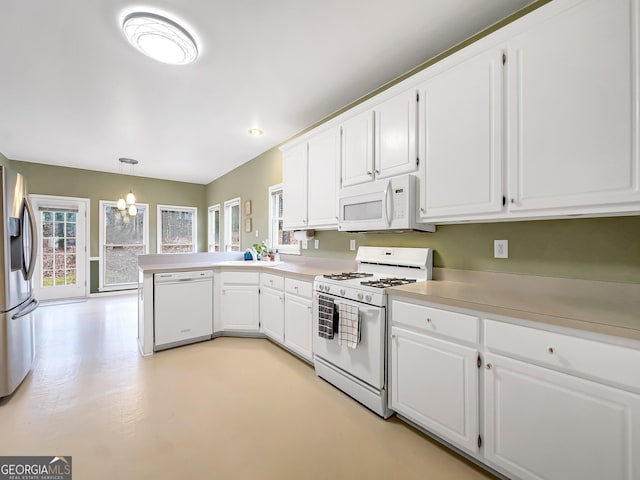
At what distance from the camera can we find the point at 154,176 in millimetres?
6418

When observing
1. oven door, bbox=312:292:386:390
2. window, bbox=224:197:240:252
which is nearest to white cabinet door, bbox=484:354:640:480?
oven door, bbox=312:292:386:390

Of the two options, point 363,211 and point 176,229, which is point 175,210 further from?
point 363,211

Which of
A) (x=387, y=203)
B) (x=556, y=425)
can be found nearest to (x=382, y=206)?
(x=387, y=203)

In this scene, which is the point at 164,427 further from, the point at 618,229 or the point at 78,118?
the point at 78,118

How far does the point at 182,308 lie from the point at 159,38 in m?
2.53

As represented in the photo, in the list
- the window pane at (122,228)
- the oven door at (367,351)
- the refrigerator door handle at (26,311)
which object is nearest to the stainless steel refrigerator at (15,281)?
the refrigerator door handle at (26,311)

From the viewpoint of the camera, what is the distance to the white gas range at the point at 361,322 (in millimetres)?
1903

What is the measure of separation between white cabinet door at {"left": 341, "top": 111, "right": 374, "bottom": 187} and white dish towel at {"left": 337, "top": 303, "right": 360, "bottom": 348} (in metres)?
1.12

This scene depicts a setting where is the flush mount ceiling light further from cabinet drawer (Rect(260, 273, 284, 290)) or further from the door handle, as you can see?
cabinet drawer (Rect(260, 273, 284, 290))

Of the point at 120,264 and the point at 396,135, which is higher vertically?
the point at 396,135

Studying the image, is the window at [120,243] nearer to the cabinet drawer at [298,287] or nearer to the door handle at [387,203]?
the cabinet drawer at [298,287]

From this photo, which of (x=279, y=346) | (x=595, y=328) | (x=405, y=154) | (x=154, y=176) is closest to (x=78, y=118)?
(x=154, y=176)

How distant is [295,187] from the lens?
334cm

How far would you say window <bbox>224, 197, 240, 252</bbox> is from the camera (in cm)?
573
